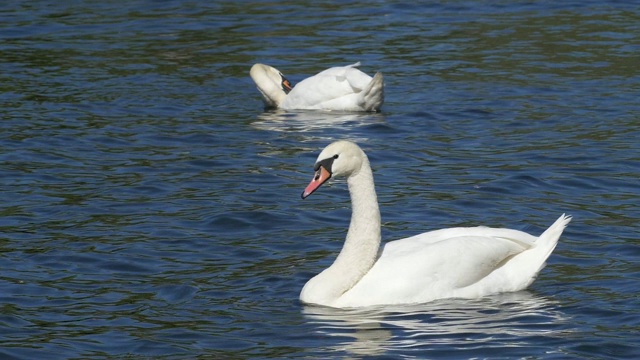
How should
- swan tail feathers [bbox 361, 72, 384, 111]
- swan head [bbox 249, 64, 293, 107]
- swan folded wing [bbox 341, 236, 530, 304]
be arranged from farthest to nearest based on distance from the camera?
swan head [bbox 249, 64, 293, 107] < swan tail feathers [bbox 361, 72, 384, 111] < swan folded wing [bbox 341, 236, 530, 304]

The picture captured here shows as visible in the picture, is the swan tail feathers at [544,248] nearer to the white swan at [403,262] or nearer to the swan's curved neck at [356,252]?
the white swan at [403,262]

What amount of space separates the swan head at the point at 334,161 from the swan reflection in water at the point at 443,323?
81 centimetres

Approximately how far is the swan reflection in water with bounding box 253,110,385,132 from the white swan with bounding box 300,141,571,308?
6141mm

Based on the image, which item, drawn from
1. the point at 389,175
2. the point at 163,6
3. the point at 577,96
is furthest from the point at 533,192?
the point at 163,6

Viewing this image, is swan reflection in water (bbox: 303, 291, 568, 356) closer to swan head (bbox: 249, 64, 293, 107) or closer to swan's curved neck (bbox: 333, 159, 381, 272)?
swan's curved neck (bbox: 333, 159, 381, 272)

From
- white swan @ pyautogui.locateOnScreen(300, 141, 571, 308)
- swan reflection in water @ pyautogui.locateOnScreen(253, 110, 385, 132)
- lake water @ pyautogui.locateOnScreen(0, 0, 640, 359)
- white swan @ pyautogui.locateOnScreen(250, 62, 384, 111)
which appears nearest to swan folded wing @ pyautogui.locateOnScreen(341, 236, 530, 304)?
white swan @ pyautogui.locateOnScreen(300, 141, 571, 308)

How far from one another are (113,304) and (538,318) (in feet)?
8.71

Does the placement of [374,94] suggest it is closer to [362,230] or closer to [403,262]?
[362,230]

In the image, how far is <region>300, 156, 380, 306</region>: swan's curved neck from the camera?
30.0 feet

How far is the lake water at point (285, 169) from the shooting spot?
339 inches

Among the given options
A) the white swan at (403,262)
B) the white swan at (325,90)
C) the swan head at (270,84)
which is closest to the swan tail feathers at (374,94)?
the white swan at (325,90)

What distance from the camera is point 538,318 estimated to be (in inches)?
341

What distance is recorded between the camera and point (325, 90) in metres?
16.4

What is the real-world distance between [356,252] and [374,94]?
677 centimetres
